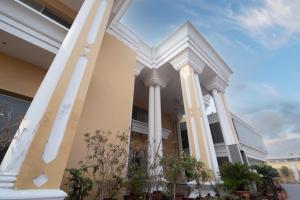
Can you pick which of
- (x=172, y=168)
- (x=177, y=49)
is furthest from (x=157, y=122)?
(x=177, y=49)

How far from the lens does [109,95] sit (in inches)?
240

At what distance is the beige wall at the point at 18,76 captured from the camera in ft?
15.5

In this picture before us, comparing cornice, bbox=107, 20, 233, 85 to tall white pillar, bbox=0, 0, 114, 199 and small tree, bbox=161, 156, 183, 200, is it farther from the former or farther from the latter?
small tree, bbox=161, 156, 183, 200

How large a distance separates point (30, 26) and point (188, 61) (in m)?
6.51

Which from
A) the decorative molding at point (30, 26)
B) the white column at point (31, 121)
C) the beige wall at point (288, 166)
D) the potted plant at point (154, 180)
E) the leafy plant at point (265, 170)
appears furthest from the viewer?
the beige wall at point (288, 166)

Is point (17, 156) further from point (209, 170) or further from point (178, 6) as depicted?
point (178, 6)

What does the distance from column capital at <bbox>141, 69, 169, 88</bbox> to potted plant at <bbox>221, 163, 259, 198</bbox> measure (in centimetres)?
560

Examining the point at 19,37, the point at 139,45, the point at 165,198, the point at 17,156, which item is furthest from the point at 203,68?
the point at 17,156

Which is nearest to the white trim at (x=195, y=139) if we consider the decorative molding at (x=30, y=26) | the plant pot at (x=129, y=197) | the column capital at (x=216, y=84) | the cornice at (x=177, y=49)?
the plant pot at (x=129, y=197)

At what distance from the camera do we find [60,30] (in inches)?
204

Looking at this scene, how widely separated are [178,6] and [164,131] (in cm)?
778

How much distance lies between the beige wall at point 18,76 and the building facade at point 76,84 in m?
0.02

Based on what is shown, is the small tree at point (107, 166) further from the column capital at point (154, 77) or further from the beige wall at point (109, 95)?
the column capital at point (154, 77)

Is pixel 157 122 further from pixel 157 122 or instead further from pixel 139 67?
pixel 139 67
